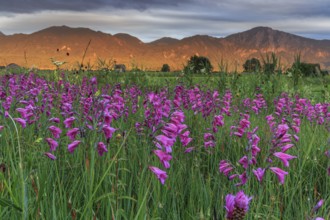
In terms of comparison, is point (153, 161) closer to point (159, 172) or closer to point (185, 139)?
point (185, 139)

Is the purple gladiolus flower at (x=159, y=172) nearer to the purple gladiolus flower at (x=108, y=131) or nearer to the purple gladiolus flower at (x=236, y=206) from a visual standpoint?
the purple gladiolus flower at (x=108, y=131)

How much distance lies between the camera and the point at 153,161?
12.1ft

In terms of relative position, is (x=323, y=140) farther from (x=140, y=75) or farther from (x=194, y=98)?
(x=140, y=75)

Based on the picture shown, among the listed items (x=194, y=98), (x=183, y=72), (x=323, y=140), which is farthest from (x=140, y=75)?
(x=323, y=140)

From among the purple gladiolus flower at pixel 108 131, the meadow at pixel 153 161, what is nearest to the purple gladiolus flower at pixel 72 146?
the meadow at pixel 153 161

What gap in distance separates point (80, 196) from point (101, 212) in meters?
0.30

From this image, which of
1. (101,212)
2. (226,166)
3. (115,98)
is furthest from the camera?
(115,98)

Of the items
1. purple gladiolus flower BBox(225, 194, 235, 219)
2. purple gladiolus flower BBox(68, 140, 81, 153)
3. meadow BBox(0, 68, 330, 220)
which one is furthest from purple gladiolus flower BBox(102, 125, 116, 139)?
purple gladiolus flower BBox(225, 194, 235, 219)

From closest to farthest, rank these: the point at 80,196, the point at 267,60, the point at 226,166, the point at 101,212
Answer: the point at 226,166 < the point at 101,212 < the point at 80,196 < the point at 267,60

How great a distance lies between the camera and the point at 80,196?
3.30m

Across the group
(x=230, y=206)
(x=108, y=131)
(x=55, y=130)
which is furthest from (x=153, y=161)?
(x=230, y=206)

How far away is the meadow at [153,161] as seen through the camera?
2482 mm

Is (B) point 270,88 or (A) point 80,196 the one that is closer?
(A) point 80,196

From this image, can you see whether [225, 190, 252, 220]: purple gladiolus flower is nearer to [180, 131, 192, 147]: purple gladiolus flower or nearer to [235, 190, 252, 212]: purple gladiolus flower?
[235, 190, 252, 212]: purple gladiolus flower
